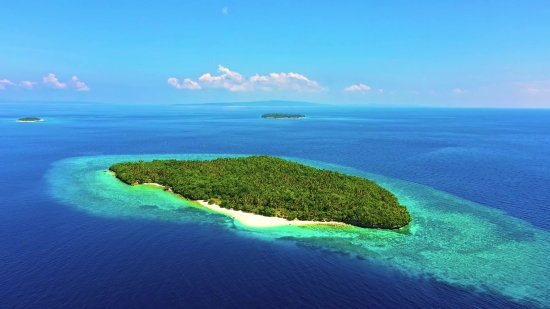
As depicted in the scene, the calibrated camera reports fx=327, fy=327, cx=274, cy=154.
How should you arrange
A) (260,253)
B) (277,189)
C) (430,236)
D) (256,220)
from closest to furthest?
1. (260,253)
2. (430,236)
3. (256,220)
4. (277,189)

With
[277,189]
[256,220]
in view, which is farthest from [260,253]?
[277,189]

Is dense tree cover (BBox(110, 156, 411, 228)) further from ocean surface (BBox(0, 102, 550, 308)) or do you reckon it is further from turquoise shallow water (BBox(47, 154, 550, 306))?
ocean surface (BBox(0, 102, 550, 308))

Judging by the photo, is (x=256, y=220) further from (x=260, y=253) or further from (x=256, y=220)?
(x=260, y=253)

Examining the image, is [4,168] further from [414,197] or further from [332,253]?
[414,197]

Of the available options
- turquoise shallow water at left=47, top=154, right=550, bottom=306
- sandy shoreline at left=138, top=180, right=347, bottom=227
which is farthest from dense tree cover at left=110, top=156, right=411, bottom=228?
turquoise shallow water at left=47, top=154, right=550, bottom=306

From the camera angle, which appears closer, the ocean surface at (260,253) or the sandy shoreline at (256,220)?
the ocean surface at (260,253)

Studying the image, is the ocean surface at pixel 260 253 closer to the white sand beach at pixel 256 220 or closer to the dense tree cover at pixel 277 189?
the white sand beach at pixel 256 220

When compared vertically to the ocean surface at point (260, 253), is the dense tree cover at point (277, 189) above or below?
above

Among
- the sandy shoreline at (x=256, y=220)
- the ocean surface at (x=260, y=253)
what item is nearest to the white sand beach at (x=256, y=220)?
the sandy shoreline at (x=256, y=220)
